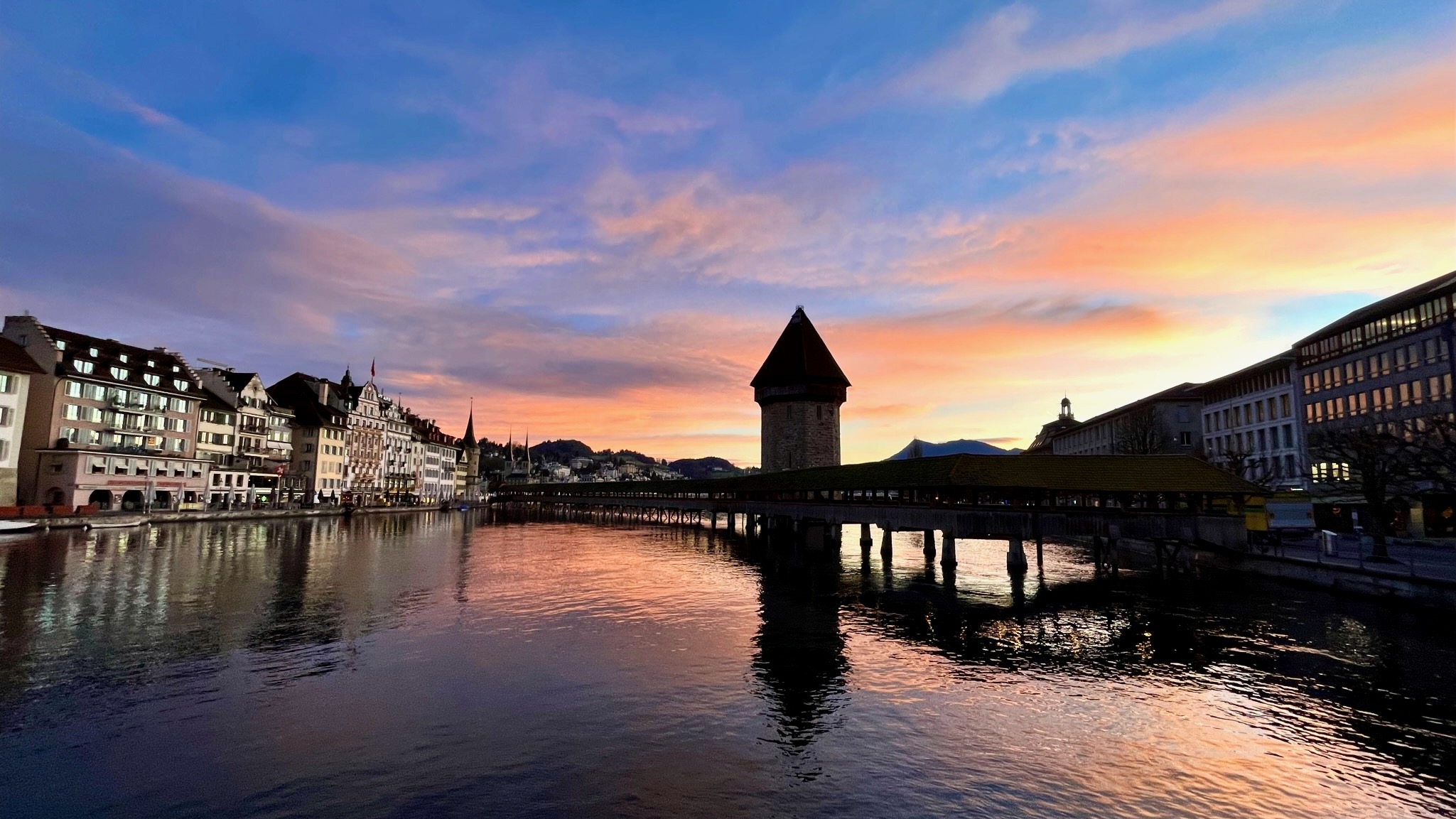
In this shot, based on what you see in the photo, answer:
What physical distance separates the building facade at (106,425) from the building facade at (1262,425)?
97439mm

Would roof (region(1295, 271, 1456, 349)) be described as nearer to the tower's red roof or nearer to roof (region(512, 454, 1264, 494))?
roof (region(512, 454, 1264, 494))

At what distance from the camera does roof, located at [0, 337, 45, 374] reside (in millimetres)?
55594

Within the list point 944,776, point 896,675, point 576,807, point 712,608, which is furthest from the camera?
point 712,608

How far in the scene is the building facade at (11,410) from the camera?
5559 cm

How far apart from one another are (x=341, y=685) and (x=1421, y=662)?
28.3 metres

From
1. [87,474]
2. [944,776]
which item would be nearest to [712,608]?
[944,776]

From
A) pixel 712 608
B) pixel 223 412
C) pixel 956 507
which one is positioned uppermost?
pixel 223 412

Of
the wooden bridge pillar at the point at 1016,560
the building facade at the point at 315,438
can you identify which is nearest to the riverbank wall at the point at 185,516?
the building facade at the point at 315,438

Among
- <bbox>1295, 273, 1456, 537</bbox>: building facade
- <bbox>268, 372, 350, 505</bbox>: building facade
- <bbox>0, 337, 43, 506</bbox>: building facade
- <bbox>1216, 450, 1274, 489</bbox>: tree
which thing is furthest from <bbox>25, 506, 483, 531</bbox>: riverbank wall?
<bbox>1295, 273, 1456, 537</bbox>: building facade

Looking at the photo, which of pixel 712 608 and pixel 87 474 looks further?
pixel 87 474

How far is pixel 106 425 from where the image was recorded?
217 feet

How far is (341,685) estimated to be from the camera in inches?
648

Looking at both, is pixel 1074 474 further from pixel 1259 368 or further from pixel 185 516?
pixel 185 516

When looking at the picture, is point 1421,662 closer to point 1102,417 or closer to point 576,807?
point 576,807
